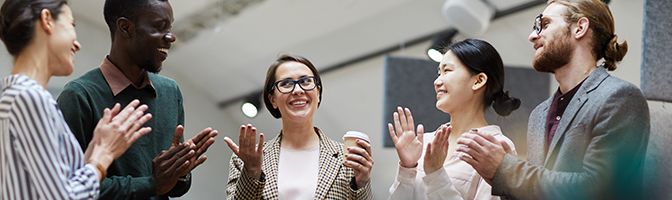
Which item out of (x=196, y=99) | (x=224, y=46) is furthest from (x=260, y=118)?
(x=224, y=46)

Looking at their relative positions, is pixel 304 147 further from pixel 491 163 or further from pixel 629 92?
pixel 629 92

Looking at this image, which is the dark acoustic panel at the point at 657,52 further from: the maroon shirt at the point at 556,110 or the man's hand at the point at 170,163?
the man's hand at the point at 170,163

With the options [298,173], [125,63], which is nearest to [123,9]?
[125,63]

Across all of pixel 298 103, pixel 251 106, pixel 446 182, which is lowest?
pixel 446 182

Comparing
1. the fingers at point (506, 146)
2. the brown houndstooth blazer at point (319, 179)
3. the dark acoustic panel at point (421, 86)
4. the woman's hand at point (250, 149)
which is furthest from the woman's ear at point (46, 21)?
the dark acoustic panel at point (421, 86)

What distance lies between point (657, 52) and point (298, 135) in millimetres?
930

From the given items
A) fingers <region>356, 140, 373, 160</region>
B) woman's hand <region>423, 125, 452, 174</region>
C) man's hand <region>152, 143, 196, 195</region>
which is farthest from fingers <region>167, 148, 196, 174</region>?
woman's hand <region>423, 125, 452, 174</region>

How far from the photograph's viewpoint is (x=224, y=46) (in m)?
4.55

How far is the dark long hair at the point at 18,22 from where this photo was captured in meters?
1.61

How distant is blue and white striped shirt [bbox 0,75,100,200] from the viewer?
4.92ft

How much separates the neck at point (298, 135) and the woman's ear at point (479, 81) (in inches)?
16.3

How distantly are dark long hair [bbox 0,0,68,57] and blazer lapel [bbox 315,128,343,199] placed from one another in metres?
0.78

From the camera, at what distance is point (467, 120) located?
2.17 meters

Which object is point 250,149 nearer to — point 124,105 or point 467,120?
point 124,105
